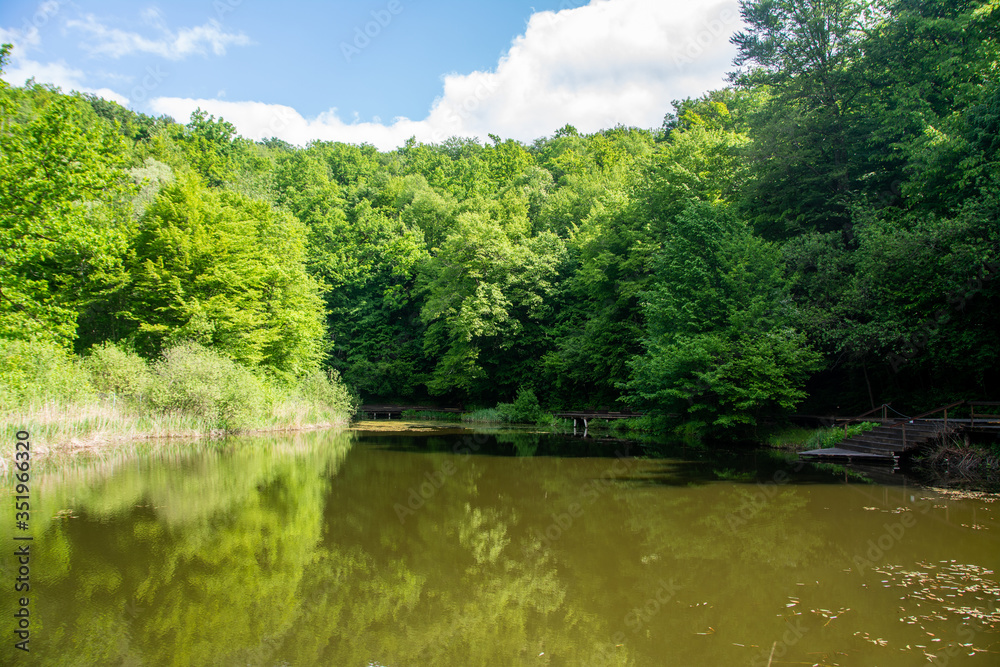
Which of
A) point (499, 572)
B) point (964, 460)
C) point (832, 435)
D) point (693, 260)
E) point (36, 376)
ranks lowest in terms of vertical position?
point (499, 572)

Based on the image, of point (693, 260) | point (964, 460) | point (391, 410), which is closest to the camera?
point (964, 460)

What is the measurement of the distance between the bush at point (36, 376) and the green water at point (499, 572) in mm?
3196

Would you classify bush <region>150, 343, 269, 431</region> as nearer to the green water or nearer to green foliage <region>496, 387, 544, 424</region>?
the green water

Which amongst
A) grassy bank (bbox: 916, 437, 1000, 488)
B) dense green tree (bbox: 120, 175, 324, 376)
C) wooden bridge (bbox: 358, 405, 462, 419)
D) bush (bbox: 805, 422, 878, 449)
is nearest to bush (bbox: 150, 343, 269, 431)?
dense green tree (bbox: 120, 175, 324, 376)

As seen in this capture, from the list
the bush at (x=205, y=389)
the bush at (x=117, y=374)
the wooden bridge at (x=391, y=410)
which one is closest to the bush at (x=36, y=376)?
the bush at (x=117, y=374)

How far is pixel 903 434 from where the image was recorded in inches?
656

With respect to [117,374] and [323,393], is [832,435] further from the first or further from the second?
[323,393]

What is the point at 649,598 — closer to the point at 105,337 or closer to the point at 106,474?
the point at 106,474

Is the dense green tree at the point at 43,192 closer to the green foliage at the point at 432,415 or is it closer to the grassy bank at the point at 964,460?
the green foliage at the point at 432,415

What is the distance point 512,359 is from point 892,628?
35529mm

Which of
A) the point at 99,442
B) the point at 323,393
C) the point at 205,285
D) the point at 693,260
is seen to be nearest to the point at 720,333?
the point at 693,260

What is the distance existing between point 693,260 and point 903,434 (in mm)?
9369

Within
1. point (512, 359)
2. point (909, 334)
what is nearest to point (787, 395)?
point (909, 334)

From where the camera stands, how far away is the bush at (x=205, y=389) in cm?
2123
